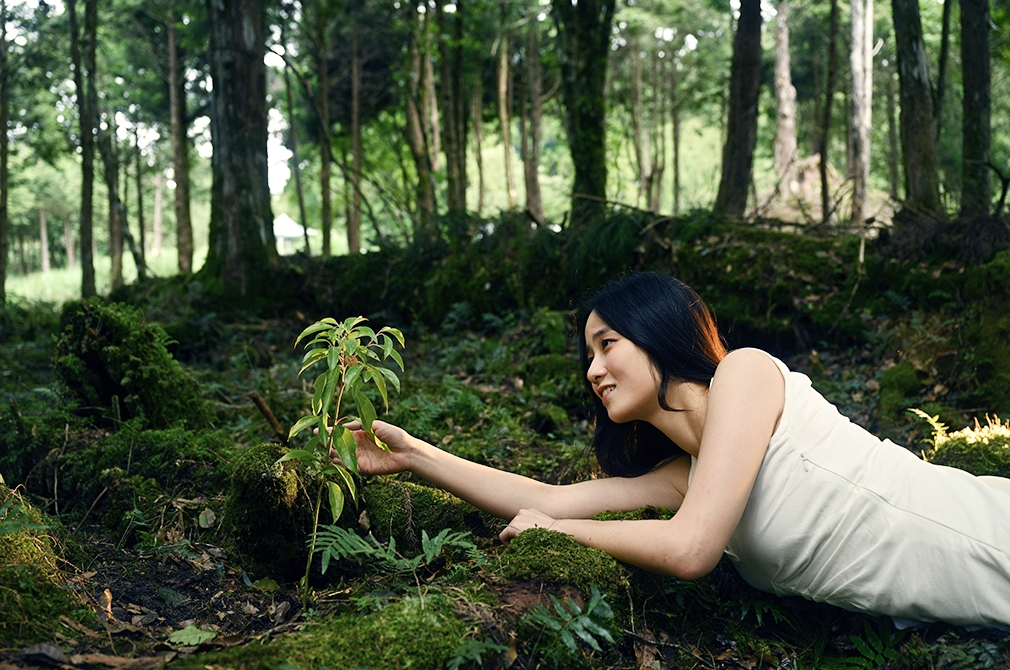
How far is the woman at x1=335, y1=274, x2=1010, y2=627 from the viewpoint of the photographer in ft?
8.41

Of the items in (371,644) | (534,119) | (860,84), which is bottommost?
(371,644)

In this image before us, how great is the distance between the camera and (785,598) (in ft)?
10.4

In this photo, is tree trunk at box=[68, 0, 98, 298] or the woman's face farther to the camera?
tree trunk at box=[68, 0, 98, 298]

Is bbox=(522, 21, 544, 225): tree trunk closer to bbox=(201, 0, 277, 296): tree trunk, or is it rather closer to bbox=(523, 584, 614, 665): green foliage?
bbox=(201, 0, 277, 296): tree trunk

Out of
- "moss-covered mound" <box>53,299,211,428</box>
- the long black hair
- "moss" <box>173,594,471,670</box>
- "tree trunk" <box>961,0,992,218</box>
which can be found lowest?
"moss" <box>173,594,471,670</box>

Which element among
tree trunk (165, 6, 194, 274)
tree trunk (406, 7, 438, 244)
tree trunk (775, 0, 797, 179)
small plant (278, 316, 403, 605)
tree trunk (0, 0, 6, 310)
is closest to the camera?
small plant (278, 316, 403, 605)

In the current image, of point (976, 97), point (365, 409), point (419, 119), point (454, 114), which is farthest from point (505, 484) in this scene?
point (419, 119)

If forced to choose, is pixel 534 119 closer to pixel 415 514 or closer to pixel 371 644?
pixel 415 514

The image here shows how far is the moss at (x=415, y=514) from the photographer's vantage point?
11.8 feet

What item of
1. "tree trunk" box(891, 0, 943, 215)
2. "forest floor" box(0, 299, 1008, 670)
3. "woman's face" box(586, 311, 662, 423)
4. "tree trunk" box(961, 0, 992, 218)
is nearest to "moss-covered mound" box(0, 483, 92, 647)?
"forest floor" box(0, 299, 1008, 670)

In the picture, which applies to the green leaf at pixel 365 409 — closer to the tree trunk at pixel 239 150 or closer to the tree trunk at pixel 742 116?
the tree trunk at pixel 239 150

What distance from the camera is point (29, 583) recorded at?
249 centimetres

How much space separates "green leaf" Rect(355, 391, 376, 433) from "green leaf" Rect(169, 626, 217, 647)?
2.86 ft

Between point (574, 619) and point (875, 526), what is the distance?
114 cm
